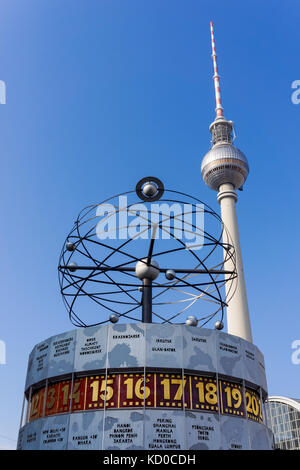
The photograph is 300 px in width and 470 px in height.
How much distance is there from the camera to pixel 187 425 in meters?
15.9

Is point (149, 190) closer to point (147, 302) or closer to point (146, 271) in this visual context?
point (146, 271)

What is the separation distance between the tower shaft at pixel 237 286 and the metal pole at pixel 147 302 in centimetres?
5809

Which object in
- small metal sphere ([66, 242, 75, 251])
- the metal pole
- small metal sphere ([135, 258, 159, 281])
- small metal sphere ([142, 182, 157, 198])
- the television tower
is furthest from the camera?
the television tower

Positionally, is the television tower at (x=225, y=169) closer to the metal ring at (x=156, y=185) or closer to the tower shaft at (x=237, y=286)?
the tower shaft at (x=237, y=286)

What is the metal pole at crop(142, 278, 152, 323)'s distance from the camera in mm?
20891

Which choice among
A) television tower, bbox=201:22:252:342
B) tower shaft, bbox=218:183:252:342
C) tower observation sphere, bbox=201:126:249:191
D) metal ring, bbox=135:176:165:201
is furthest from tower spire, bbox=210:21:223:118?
metal ring, bbox=135:176:165:201

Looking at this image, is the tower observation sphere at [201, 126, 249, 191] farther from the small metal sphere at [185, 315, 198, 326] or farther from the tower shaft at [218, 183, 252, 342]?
the small metal sphere at [185, 315, 198, 326]
